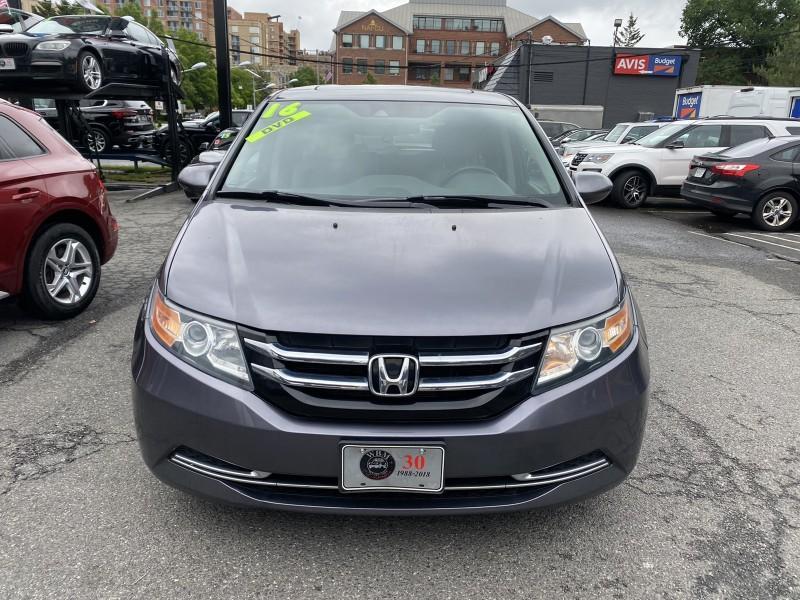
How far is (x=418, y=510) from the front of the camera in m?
1.99

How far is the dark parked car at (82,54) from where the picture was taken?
10.0 metres

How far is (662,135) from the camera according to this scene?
1227 cm

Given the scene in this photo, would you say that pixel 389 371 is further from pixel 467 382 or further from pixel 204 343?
pixel 204 343

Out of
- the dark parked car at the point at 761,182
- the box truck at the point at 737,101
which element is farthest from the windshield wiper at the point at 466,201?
the box truck at the point at 737,101

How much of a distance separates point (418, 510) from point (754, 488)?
5.38ft

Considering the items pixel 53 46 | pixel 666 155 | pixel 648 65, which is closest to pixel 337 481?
pixel 53 46

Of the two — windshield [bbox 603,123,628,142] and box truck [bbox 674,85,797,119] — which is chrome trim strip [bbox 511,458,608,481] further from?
box truck [bbox 674,85,797,119]

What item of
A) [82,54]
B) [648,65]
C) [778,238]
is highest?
[648,65]

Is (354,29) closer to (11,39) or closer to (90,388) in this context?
(11,39)

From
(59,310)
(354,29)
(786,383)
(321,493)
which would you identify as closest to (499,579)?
(321,493)

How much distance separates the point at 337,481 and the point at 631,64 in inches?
1653

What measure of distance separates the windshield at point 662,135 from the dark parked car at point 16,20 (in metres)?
11.6

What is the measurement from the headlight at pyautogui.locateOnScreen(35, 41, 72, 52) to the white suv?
9.03 meters

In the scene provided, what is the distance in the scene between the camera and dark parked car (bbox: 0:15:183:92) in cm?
1000
